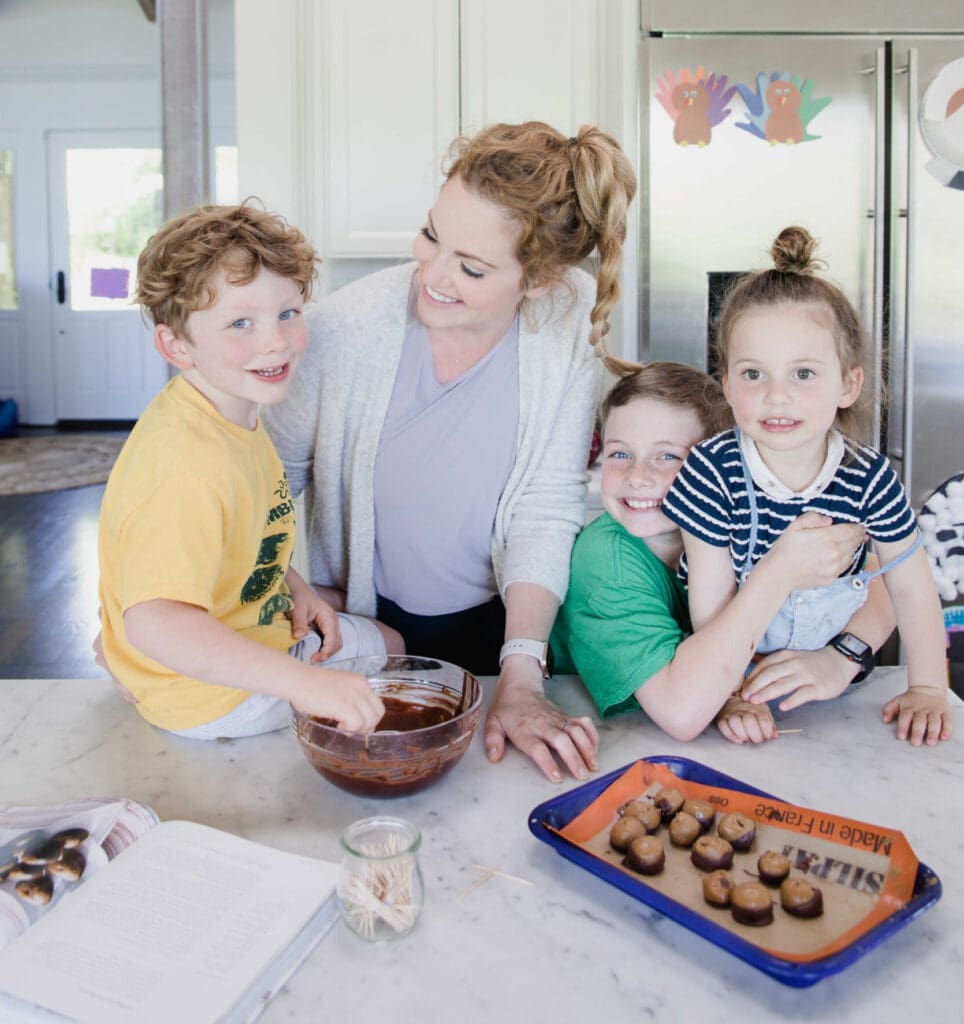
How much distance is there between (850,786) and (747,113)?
2.13 metres

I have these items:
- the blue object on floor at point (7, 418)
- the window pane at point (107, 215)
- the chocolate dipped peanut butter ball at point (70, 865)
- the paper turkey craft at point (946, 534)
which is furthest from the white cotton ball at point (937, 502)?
the blue object on floor at point (7, 418)

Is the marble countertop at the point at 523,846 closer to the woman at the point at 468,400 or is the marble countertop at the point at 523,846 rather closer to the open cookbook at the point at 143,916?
the open cookbook at the point at 143,916

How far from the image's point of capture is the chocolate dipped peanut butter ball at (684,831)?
96 centimetres

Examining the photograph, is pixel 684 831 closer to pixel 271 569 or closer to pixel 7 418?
pixel 271 569

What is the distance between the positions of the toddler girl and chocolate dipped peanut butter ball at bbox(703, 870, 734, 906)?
1.18 ft

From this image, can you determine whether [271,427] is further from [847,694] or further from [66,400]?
[66,400]

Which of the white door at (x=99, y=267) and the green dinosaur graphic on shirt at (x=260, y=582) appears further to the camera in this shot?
the white door at (x=99, y=267)

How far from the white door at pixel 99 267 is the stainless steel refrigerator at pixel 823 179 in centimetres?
625

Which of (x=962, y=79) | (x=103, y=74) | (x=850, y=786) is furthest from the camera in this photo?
(x=103, y=74)

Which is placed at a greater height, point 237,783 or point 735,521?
point 735,521

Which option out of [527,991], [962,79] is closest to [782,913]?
[527,991]

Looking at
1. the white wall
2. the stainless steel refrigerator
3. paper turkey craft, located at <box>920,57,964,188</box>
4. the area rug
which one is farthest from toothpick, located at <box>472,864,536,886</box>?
the white wall

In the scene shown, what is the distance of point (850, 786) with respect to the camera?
111 cm

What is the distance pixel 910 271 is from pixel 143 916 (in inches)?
100
